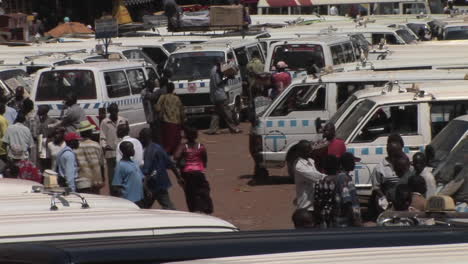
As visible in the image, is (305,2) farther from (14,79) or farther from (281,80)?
(14,79)

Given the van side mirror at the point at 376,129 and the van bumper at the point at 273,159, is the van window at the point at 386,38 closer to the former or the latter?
the van bumper at the point at 273,159

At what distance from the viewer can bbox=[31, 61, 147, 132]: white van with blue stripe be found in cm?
1831

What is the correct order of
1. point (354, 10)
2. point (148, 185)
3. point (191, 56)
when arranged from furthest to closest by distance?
point (354, 10), point (191, 56), point (148, 185)

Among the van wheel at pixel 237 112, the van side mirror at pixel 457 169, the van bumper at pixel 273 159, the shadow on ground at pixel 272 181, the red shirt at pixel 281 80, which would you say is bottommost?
the van wheel at pixel 237 112

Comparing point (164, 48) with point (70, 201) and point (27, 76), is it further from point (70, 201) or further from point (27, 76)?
point (70, 201)

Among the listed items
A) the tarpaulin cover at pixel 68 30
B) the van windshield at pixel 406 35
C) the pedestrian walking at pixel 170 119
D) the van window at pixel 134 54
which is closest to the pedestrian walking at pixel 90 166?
the pedestrian walking at pixel 170 119

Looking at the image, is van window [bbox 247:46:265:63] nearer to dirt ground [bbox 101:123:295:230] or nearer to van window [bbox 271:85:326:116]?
dirt ground [bbox 101:123:295:230]

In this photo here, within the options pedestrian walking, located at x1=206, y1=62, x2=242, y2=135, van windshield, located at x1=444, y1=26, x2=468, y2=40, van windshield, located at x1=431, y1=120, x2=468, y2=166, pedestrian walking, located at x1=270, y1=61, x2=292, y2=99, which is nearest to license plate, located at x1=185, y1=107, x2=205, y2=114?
pedestrian walking, located at x1=206, y1=62, x2=242, y2=135

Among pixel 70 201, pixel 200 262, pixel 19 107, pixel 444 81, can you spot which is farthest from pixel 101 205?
pixel 19 107

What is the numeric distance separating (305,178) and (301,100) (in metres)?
5.04

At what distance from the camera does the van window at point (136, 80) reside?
19.4 meters

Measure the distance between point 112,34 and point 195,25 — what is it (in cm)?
828

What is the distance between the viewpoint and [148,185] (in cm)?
1176

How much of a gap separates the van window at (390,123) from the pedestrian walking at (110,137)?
11.6ft
